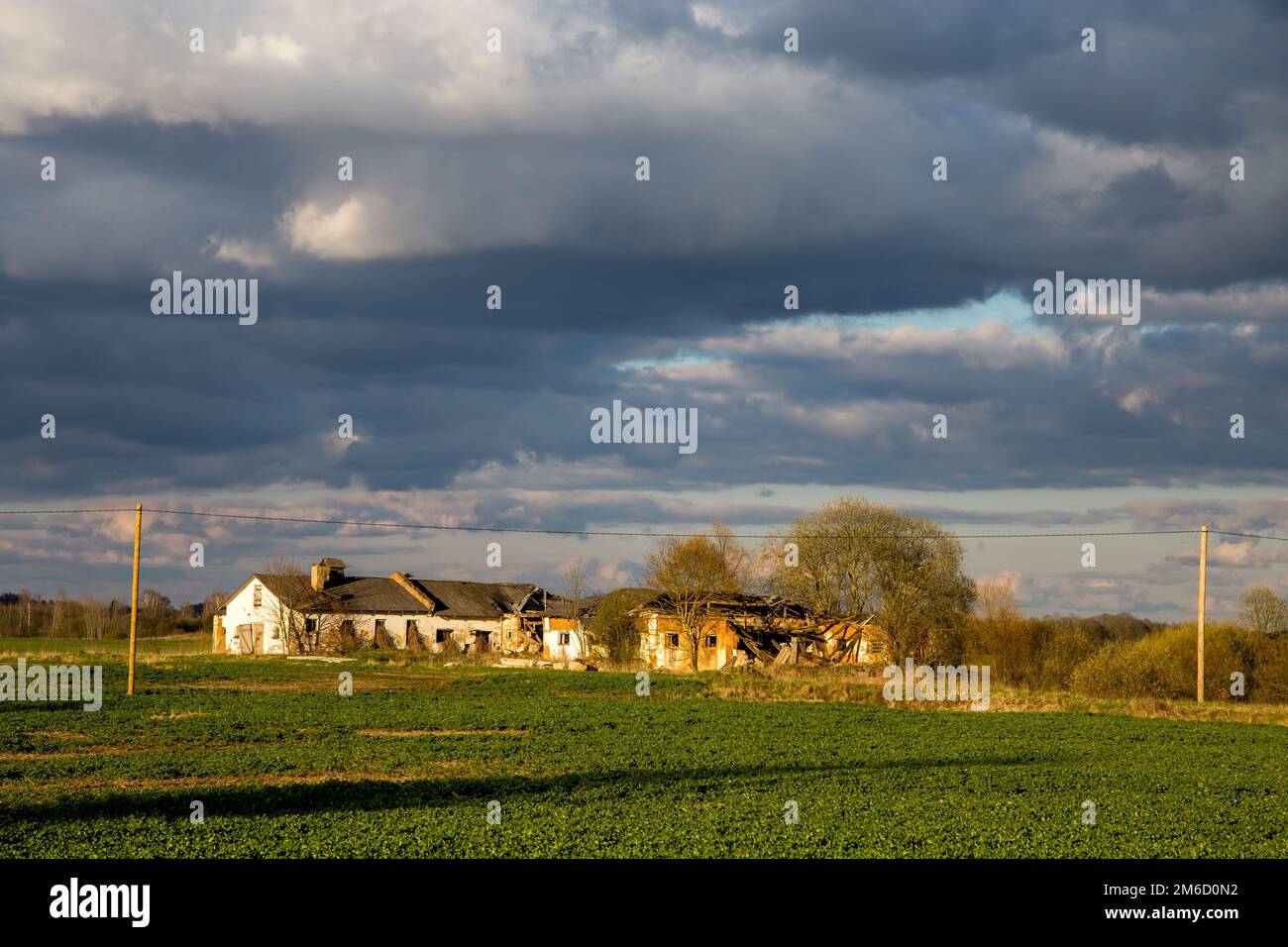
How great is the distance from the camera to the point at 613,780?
2444 cm

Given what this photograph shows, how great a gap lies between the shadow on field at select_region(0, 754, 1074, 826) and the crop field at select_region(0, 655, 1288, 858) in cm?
9

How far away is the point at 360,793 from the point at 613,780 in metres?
5.45

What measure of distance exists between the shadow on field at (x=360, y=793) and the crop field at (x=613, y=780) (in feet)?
0.29

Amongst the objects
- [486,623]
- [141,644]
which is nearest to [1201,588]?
[486,623]

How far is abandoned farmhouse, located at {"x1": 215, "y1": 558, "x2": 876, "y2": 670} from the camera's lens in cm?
7975

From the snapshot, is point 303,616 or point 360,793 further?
point 303,616
